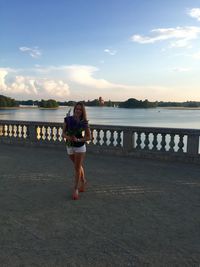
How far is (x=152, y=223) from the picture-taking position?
452cm

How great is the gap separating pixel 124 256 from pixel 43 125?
943 cm

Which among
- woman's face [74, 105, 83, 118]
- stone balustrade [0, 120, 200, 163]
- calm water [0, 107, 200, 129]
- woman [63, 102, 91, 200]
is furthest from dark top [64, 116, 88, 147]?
calm water [0, 107, 200, 129]

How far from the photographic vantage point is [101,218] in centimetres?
471

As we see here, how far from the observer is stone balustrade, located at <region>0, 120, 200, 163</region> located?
930 cm

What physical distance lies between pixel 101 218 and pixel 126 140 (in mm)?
5908

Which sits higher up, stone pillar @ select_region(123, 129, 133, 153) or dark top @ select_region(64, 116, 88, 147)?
dark top @ select_region(64, 116, 88, 147)

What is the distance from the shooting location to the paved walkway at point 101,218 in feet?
11.6

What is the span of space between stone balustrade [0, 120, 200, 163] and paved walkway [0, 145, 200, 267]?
1.27m

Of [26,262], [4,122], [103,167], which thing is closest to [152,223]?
[26,262]

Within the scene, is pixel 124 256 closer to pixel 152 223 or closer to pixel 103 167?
pixel 152 223

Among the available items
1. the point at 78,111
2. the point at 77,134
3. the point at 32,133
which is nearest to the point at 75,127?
the point at 77,134

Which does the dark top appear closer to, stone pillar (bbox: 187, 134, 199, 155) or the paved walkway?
the paved walkway

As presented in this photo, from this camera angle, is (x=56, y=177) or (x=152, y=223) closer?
(x=152, y=223)

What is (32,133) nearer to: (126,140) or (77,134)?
(126,140)
